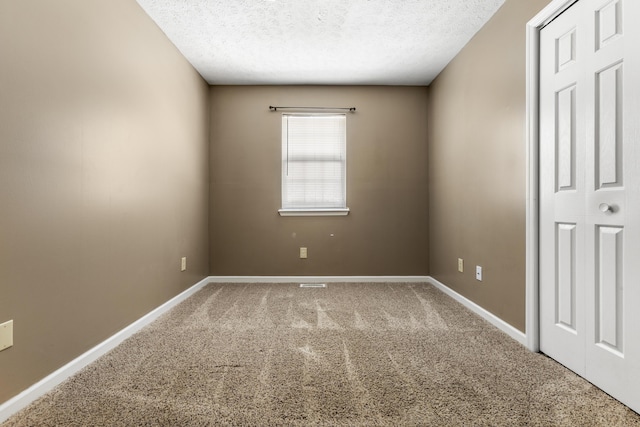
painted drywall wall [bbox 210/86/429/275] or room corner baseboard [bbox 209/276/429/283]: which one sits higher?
painted drywall wall [bbox 210/86/429/275]

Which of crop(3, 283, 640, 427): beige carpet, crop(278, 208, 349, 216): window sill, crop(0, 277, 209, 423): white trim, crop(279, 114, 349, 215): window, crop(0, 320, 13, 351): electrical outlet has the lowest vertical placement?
crop(3, 283, 640, 427): beige carpet

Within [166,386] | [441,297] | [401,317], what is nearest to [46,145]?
[166,386]

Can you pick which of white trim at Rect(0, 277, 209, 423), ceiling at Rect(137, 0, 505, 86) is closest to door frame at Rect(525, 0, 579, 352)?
ceiling at Rect(137, 0, 505, 86)

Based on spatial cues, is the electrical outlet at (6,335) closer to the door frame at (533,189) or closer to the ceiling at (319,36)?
the ceiling at (319,36)

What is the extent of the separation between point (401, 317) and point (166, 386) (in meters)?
1.77

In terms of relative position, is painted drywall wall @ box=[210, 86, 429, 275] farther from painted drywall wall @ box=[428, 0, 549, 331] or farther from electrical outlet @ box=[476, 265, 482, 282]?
electrical outlet @ box=[476, 265, 482, 282]

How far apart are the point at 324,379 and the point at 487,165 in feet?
6.71

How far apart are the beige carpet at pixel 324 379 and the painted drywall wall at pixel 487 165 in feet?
1.52

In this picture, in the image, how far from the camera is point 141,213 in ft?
8.20

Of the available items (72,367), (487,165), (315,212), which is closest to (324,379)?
(72,367)

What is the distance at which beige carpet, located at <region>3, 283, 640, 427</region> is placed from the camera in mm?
1395

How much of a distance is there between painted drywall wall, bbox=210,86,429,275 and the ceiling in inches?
11.8

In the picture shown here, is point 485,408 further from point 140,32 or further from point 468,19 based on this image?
point 140,32

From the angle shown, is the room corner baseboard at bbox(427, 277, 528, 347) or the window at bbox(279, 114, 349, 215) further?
the window at bbox(279, 114, 349, 215)
